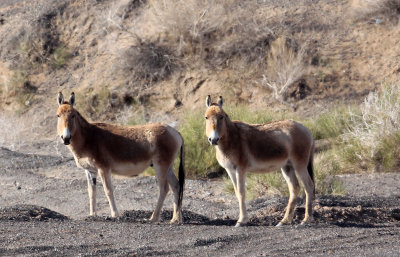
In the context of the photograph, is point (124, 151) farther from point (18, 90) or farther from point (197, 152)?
point (18, 90)

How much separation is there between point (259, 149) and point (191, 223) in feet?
5.21

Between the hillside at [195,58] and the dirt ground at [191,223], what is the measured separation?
7.19 meters

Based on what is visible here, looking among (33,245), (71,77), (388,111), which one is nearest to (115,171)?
(33,245)

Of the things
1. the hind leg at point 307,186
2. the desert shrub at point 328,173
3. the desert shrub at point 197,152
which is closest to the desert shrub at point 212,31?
the desert shrub at point 197,152

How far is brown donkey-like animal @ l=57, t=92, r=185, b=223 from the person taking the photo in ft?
36.8

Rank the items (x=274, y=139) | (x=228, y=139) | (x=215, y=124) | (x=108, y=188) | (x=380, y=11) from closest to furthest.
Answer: (x=215, y=124) < (x=228, y=139) < (x=274, y=139) < (x=108, y=188) < (x=380, y=11)

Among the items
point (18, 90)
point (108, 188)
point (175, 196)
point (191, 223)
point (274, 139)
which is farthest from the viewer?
point (18, 90)

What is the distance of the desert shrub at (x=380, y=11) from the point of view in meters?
24.2

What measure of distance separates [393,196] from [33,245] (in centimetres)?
773

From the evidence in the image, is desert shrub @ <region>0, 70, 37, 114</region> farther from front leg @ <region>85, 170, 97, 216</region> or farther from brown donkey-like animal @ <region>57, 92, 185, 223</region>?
brown donkey-like animal @ <region>57, 92, 185, 223</region>

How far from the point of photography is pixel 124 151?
11398 millimetres

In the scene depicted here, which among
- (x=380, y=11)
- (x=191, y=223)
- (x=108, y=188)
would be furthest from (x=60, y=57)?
(x=191, y=223)

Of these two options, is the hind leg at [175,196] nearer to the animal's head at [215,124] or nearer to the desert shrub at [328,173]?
the animal's head at [215,124]

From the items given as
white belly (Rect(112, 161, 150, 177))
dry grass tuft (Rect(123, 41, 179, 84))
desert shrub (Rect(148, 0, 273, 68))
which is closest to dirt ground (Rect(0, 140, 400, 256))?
white belly (Rect(112, 161, 150, 177))
